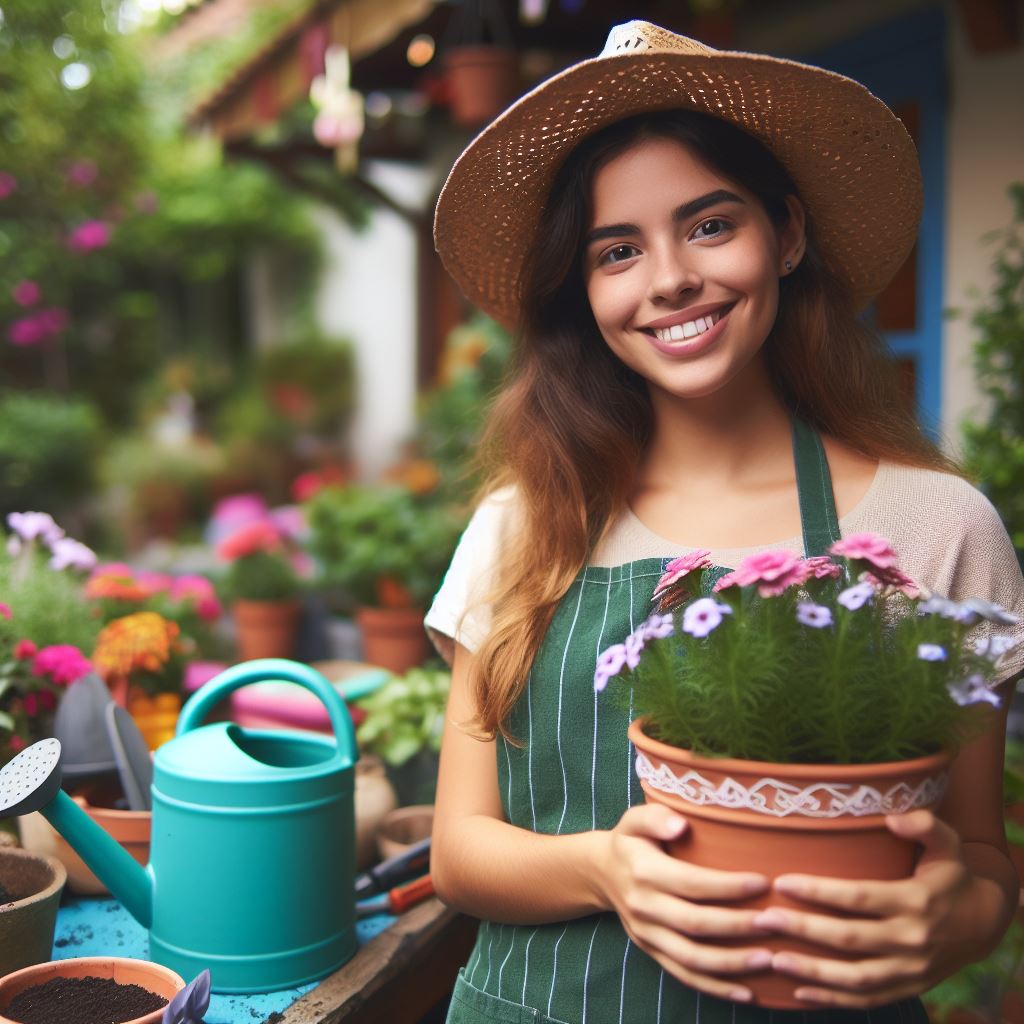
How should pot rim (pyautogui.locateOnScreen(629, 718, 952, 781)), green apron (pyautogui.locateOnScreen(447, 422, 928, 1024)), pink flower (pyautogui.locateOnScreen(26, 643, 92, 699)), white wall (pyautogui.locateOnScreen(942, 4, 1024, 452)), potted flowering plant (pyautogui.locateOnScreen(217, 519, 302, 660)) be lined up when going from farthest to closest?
potted flowering plant (pyautogui.locateOnScreen(217, 519, 302, 660))
white wall (pyautogui.locateOnScreen(942, 4, 1024, 452))
pink flower (pyautogui.locateOnScreen(26, 643, 92, 699))
green apron (pyautogui.locateOnScreen(447, 422, 928, 1024))
pot rim (pyautogui.locateOnScreen(629, 718, 952, 781))

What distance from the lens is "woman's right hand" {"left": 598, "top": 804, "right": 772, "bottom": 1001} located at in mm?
917

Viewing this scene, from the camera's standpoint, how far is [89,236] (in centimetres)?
903

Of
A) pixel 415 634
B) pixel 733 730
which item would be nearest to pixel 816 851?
pixel 733 730

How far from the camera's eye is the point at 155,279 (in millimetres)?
10953

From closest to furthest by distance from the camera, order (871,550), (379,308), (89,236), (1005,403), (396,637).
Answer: (871,550) → (1005,403) → (396,637) → (379,308) → (89,236)

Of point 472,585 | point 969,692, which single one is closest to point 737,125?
point 472,585

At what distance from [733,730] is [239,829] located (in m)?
A: 0.71

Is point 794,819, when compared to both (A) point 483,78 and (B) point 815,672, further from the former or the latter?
(A) point 483,78

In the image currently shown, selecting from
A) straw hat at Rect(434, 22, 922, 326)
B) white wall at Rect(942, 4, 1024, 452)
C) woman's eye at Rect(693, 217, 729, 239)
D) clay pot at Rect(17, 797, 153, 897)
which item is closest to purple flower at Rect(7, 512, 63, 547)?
clay pot at Rect(17, 797, 153, 897)

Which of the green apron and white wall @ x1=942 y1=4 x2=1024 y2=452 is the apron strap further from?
white wall @ x1=942 y1=4 x2=1024 y2=452

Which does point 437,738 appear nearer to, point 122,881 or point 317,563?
point 122,881

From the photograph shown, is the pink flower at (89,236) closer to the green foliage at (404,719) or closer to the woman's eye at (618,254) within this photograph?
the green foliage at (404,719)

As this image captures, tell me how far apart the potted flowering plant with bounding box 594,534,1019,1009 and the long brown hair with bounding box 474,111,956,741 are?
44 centimetres

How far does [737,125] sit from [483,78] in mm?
2884
